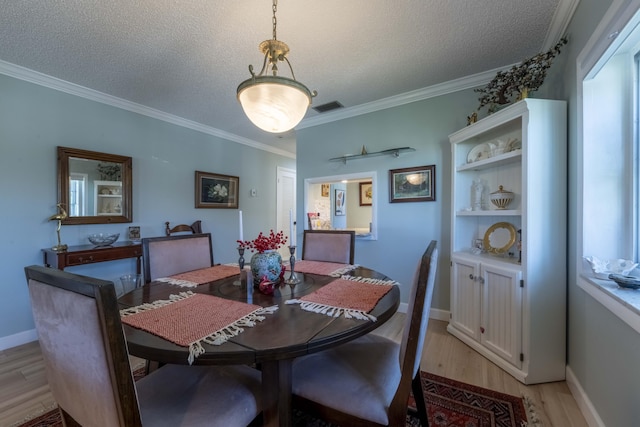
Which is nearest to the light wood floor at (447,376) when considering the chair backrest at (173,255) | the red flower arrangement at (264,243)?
the chair backrest at (173,255)

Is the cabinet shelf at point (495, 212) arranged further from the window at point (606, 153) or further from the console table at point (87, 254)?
the console table at point (87, 254)

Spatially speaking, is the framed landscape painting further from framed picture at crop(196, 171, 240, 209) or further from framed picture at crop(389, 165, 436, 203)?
framed picture at crop(196, 171, 240, 209)

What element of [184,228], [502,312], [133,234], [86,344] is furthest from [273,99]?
[184,228]

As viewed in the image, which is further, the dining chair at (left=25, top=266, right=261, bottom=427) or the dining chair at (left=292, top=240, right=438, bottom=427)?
the dining chair at (left=292, top=240, right=438, bottom=427)

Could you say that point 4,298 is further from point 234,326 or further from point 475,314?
point 475,314

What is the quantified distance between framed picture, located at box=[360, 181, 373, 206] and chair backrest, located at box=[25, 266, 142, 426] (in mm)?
4276

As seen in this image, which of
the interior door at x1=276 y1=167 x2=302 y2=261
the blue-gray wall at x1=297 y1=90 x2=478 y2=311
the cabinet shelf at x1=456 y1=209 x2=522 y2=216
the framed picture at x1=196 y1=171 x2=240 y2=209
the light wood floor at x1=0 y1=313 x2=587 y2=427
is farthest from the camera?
the interior door at x1=276 y1=167 x2=302 y2=261

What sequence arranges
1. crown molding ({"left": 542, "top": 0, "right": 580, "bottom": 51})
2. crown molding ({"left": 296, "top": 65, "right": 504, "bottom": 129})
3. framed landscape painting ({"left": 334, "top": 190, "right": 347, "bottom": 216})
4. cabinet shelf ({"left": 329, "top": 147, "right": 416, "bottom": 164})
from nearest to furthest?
crown molding ({"left": 542, "top": 0, "right": 580, "bottom": 51}) < crown molding ({"left": 296, "top": 65, "right": 504, "bottom": 129}) < cabinet shelf ({"left": 329, "top": 147, "right": 416, "bottom": 164}) < framed landscape painting ({"left": 334, "top": 190, "right": 347, "bottom": 216})

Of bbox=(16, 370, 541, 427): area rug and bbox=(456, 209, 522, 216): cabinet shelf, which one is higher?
bbox=(456, 209, 522, 216): cabinet shelf

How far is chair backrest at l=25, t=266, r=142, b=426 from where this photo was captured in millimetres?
638

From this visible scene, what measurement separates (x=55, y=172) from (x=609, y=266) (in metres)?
4.15

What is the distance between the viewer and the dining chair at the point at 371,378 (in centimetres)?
94

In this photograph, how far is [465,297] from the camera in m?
2.27

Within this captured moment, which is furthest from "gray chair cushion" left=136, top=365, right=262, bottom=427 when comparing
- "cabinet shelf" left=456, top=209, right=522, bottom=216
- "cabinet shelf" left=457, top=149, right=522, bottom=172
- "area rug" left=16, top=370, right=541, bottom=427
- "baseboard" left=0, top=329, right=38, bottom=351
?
"baseboard" left=0, top=329, right=38, bottom=351
